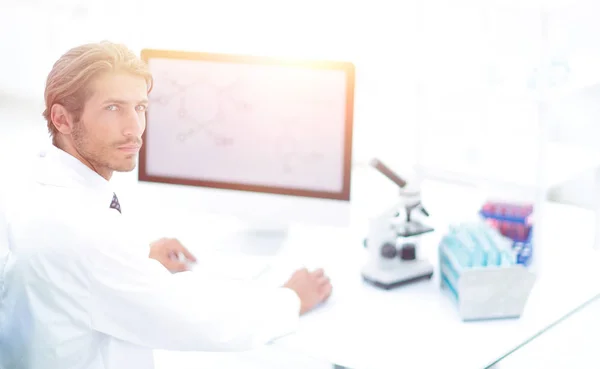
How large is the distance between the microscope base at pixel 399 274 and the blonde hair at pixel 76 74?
0.69 meters

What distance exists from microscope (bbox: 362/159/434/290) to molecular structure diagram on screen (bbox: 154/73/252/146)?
411 millimetres

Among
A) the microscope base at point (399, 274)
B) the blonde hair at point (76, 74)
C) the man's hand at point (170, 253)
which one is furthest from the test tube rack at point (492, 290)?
the blonde hair at point (76, 74)

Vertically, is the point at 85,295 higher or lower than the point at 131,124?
lower

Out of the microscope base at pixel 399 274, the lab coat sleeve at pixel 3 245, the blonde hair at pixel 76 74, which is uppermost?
the blonde hair at pixel 76 74

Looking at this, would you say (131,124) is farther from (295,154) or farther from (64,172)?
(295,154)

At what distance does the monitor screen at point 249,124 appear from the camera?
5.11 ft

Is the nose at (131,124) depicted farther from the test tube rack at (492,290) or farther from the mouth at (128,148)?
the test tube rack at (492,290)

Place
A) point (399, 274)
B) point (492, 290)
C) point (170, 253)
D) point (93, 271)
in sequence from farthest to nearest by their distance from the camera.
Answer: point (170, 253) < point (399, 274) < point (492, 290) < point (93, 271)

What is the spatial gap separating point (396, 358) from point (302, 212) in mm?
548

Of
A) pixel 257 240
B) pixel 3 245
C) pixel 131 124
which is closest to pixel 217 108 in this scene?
pixel 257 240

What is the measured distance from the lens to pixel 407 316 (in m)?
1.31

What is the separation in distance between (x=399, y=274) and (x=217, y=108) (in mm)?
619

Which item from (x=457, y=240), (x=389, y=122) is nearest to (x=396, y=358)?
(x=457, y=240)

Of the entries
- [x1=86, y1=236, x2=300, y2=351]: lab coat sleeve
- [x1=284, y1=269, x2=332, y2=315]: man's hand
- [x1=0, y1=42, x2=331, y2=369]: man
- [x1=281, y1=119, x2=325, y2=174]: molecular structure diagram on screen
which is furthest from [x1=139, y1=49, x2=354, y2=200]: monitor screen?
[x1=86, y1=236, x2=300, y2=351]: lab coat sleeve
